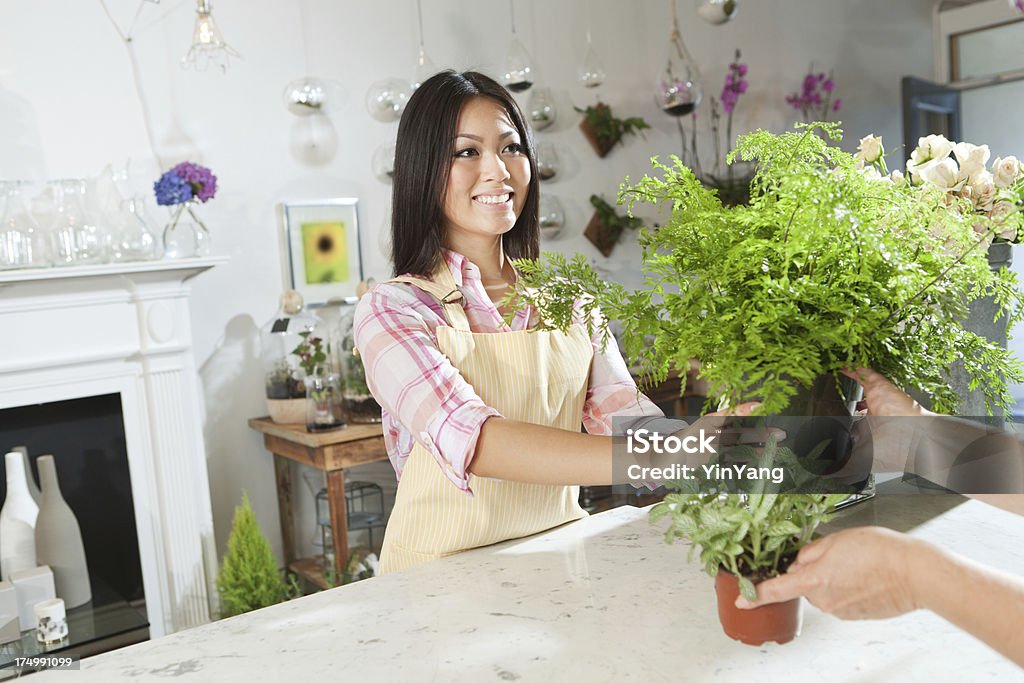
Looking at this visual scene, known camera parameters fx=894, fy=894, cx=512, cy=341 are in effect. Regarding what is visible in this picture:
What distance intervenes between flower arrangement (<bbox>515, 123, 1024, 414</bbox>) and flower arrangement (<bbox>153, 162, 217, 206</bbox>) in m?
2.11

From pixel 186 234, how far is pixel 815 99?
3520mm

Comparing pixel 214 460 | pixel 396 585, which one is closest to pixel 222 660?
pixel 396 585

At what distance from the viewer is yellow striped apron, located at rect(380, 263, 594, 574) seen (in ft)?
4.94

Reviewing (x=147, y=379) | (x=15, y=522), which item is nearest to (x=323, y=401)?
(x=147, y=379)

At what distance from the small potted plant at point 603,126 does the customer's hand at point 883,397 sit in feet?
10.7

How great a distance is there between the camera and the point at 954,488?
3.72 feet

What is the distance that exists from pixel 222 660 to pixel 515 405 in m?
0.69

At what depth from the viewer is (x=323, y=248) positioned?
11.1 ft

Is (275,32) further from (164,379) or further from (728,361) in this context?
(728,361)

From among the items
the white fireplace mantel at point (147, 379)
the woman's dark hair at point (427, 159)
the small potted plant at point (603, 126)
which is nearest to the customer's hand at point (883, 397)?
the woman's dark hair at point (427, 159)

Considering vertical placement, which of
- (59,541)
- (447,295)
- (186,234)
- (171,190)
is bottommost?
(59,541)

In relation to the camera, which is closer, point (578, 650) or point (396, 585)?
point (578, 650)

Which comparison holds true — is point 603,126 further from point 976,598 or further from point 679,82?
point 976,598

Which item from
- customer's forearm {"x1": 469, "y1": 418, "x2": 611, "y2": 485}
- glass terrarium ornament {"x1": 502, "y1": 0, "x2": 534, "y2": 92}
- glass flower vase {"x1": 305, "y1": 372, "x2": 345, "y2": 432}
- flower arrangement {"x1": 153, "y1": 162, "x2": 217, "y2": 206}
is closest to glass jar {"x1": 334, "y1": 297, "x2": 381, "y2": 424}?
glass flower vase {"x1": 305, "y1": 372, "x2": 345, "y2": 432}
